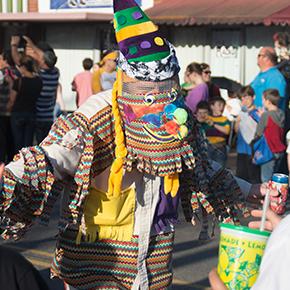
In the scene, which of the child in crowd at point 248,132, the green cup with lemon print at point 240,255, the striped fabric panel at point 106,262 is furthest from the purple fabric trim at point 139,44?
the child in crowd at point 248,132

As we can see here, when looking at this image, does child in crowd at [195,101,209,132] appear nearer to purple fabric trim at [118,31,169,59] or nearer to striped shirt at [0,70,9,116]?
striped shirt at [0,70,9,116]

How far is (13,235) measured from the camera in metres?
3.82

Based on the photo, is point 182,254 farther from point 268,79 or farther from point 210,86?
point 210,86

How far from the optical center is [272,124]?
1034 centimetres

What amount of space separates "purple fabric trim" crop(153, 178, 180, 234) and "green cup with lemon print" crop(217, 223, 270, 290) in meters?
1.33

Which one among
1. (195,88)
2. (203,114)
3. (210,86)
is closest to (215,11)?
(210,86)

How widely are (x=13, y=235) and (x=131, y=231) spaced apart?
1.90 ft

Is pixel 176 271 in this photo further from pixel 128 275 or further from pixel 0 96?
pixel 0 96

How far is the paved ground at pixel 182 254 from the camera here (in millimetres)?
6816

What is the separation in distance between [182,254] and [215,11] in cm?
1024

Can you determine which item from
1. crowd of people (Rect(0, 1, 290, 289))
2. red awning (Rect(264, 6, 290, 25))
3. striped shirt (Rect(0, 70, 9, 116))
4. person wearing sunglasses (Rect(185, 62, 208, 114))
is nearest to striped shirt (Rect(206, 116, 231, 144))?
person wearing sunglasses (Rect(185, 62, 208, 114))

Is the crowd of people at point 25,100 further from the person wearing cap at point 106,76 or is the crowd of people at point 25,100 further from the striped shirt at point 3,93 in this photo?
the person wearing cap at point 106,76

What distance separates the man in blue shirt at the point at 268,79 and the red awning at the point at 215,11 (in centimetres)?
501

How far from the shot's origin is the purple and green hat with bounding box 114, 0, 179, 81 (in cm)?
398
